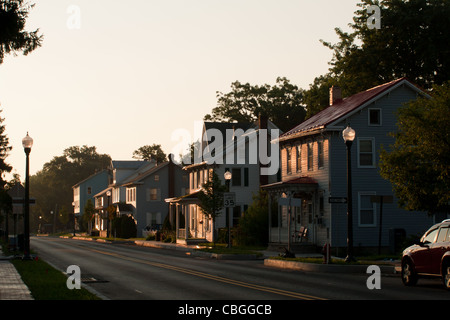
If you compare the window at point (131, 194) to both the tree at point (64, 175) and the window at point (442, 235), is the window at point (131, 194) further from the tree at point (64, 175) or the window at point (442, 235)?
the tree at point (64, 175)

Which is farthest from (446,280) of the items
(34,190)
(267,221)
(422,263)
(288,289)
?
(34,190)

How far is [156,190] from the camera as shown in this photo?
84.3 m

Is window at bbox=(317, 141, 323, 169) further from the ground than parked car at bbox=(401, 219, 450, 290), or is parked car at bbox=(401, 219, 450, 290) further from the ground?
window at bbox=(317, 141, 323, 169)

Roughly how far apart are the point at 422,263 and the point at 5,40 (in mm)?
12674

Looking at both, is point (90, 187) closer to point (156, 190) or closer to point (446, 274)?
point (156, 190)

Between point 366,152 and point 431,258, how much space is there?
22.0m

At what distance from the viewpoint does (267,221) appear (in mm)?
49719

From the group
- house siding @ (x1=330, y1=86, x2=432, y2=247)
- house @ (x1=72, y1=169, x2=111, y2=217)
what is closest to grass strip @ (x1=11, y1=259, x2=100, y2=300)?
house siding @ (x1=330, y1=86, x2=432, y2=247)

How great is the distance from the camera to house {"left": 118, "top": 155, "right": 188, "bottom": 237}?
3307 inches

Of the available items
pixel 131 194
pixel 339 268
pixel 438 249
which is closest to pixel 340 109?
pixel 339 268

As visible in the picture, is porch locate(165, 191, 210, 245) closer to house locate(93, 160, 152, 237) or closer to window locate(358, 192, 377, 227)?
window locate(358, 192, 377, 227)

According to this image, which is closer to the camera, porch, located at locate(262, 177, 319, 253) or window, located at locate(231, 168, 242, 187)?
porch, located at locate(262, 177, 319, 253)

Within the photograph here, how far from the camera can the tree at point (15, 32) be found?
1705cm

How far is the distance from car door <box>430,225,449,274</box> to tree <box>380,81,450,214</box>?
7.90m
